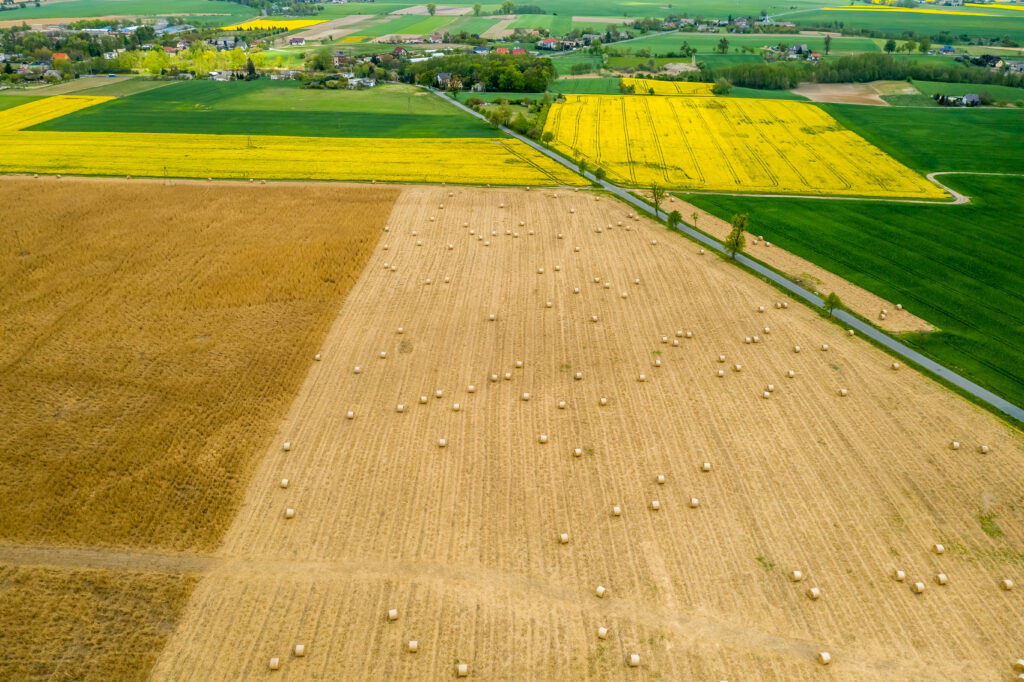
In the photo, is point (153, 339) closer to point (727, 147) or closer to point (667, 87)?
point (727, 147)

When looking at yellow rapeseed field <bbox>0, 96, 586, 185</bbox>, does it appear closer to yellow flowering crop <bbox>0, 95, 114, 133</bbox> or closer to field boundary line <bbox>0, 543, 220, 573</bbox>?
yellow flowering crop <bbox>0, 95, 114, 133</bbox>

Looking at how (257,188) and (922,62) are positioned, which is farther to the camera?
(922,62)

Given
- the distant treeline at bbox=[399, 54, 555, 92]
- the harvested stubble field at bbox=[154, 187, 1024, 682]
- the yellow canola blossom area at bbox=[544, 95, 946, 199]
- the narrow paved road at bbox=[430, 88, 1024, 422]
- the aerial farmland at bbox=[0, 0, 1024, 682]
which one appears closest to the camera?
the harvested stubble field at bbox=[154, 187, 1024, 682]

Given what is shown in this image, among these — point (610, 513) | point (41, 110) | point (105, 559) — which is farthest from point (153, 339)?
point (41, 110)

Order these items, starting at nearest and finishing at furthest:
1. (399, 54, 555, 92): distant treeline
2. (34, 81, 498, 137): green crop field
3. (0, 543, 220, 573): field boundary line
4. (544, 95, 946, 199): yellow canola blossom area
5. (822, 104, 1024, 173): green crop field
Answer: (0, 543, 220, 573): field boundary line → (544, 95, 946, 199): yellow canola blossom area → (822, 104, 1024, 173): green crop field → (34, 81, 498, 137): green crop field → (399, 54, 555, 92): distant treeline

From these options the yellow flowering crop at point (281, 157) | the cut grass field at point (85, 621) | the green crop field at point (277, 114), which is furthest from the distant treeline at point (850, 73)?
the cut grass field at point (85, 621)

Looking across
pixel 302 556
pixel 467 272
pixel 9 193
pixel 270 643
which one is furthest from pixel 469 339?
pixel 9 193

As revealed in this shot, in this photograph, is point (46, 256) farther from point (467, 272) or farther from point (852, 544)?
Result: point (852, 544)

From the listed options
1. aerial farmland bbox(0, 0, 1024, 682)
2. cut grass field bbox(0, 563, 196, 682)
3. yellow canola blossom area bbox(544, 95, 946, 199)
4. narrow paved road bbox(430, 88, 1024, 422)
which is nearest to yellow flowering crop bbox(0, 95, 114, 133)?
aerial farmland bbox(0, 0, 1024, 682)
